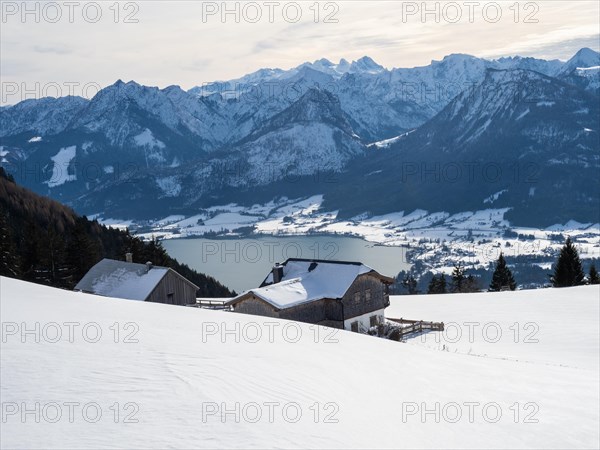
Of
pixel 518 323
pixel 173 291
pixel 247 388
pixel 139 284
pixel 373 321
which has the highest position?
pixel 247 388

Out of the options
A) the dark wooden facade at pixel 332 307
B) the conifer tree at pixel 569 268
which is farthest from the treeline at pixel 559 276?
the dark wooden facade at pixel 332 307

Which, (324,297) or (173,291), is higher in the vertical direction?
(173,291)

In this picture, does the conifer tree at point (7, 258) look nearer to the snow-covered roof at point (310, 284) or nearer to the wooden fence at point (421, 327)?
the snow-covered roof at point (310, 284)

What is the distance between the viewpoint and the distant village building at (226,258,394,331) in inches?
1478

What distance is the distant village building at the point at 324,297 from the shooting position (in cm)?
3753

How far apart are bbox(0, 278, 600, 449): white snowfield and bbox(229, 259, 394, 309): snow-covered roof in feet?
47.6

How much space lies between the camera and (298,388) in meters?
13.7

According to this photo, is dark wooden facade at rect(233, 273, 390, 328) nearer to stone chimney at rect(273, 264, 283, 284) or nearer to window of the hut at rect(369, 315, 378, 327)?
window of the hut at rect(369, 315, 378, 327)

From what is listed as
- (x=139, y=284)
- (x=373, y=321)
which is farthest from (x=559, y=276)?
(x=139, y=284)

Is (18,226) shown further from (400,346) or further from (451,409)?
(451,409)

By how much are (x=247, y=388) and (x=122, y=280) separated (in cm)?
3165

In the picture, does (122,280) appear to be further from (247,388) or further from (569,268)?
(569,268)

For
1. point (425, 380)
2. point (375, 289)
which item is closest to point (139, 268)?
point (375, 289)

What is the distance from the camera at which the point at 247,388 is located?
42.9 ft
